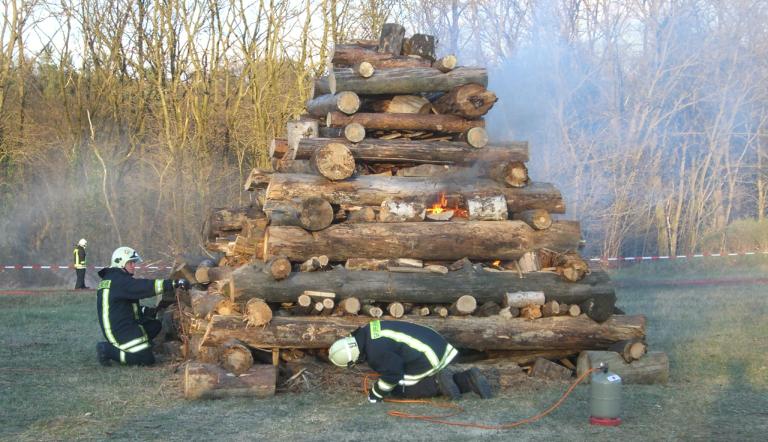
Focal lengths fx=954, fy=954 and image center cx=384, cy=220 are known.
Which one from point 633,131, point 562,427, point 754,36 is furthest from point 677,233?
point 562,427

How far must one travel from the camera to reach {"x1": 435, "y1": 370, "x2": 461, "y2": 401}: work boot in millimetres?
9898

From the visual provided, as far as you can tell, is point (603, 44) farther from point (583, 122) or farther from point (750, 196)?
point (750, 196)

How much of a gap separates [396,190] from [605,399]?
447 centimetres

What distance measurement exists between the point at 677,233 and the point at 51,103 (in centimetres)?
2113

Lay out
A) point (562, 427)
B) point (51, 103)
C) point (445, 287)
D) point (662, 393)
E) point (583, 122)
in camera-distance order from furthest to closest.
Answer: point (51, 103) < point (583, 122) < point (445, 287) < point (662, 393) < point (562, 427)

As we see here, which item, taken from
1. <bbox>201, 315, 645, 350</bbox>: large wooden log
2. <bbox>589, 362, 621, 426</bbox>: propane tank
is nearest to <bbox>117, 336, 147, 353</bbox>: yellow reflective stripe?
<bbox>201, 315, 645, 350</bbox>: large wooden log

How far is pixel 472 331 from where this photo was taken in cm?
1111

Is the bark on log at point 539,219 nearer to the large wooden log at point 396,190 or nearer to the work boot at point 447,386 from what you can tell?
the large wooden log at point 396,190

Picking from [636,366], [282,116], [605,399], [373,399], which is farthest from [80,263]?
[605,399]

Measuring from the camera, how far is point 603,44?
27484mm

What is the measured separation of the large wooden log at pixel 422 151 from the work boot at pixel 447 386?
3527 mm

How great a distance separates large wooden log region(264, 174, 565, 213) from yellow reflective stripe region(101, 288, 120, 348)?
8.07 feet

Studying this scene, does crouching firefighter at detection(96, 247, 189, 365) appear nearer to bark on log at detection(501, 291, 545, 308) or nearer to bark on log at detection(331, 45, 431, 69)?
bark on log at detection(331, 45, 431, 69)

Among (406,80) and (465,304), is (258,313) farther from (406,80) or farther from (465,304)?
(406,80)
